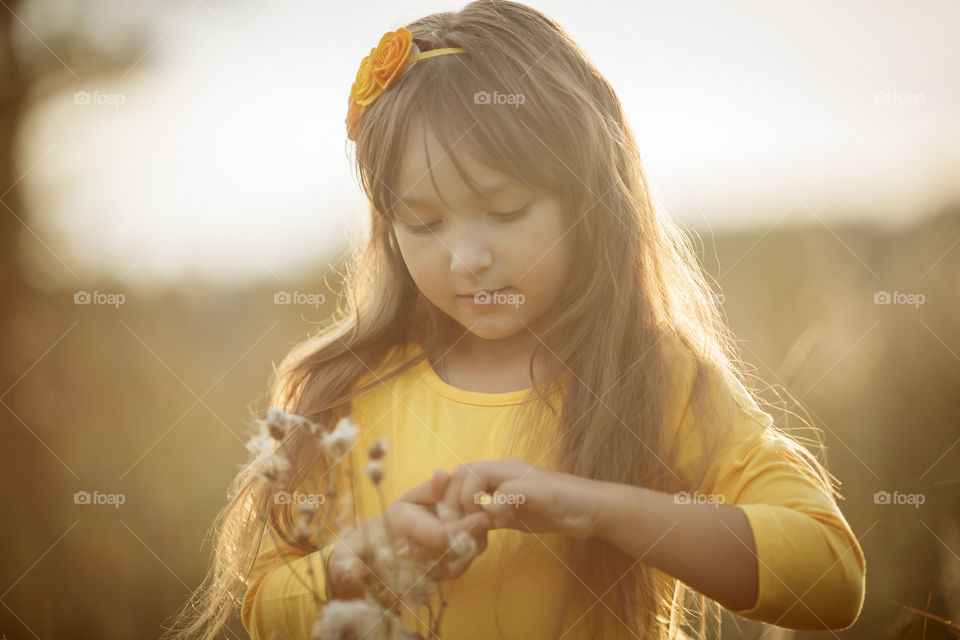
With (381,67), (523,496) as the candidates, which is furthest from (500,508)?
(381,67)

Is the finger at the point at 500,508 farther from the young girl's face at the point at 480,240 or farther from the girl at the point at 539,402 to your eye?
the young girl's face at the point at 480,240

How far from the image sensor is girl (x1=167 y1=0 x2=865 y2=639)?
89 cm

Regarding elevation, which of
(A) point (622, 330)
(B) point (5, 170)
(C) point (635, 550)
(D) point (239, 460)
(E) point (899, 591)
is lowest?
(E) point (899, 591)

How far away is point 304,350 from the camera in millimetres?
1412

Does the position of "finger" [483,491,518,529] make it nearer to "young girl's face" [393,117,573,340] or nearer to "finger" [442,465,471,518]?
"finger" [442,465,471,518]

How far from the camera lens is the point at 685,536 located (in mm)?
889

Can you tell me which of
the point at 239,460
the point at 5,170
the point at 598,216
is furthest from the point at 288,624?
Answer: the point at 5,170

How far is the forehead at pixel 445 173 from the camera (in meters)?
Answer: 1.04

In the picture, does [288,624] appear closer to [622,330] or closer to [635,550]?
[635,550]

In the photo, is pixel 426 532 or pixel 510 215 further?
pixel 510 215

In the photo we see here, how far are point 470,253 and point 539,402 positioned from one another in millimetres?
274

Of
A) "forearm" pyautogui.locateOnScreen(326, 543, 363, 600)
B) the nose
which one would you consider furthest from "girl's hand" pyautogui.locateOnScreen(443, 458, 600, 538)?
the nose

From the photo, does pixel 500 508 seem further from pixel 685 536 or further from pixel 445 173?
pixel 445 173

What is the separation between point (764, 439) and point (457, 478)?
46 centimetres
